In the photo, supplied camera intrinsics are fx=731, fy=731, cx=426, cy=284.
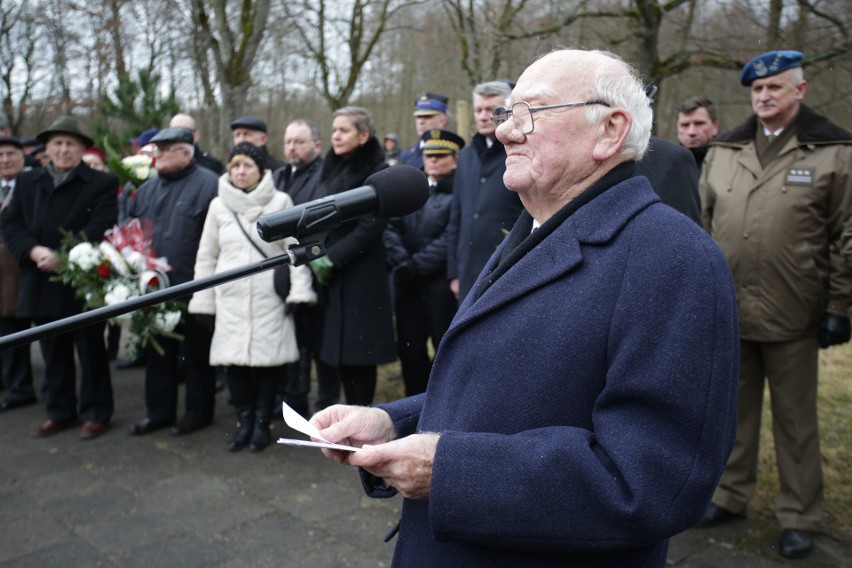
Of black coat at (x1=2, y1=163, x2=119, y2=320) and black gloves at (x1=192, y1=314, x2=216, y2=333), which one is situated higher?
black coat at (x1=2, y1=163, x2=119, y2=320)

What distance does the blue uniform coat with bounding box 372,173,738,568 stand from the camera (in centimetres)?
136

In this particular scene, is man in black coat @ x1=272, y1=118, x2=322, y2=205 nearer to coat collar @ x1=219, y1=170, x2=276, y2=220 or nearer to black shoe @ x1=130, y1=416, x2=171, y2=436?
coat collar @ x1=219, y1=170, x2=276, y2=220

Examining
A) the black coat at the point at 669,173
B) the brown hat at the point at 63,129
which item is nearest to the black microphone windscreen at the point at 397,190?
the black coat at the point at 669,173

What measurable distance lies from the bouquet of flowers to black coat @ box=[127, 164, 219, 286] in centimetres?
25

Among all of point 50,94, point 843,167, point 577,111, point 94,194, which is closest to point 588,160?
point 577,111

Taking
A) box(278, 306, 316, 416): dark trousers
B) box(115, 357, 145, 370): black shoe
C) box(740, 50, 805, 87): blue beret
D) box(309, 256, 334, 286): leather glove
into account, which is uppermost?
box(740, 50, 805, 87): blue beret

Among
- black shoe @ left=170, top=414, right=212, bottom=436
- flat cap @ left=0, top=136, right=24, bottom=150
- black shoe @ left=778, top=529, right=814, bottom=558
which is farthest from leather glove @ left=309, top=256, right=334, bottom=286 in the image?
flat cap @ left=0, top=136, right=24, bottom=150

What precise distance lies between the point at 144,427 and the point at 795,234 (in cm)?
465

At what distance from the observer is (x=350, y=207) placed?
1.84 metres

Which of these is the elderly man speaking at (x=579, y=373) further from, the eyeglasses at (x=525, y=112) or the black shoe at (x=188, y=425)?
the black shoe at (x=188, y=425)

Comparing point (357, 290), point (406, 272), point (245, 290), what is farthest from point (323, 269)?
point (406, 272)

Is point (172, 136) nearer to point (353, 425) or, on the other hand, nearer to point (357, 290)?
point (357, 290)

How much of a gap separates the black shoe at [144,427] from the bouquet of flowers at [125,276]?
0.73 meters

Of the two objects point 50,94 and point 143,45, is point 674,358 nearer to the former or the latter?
point 143,45
